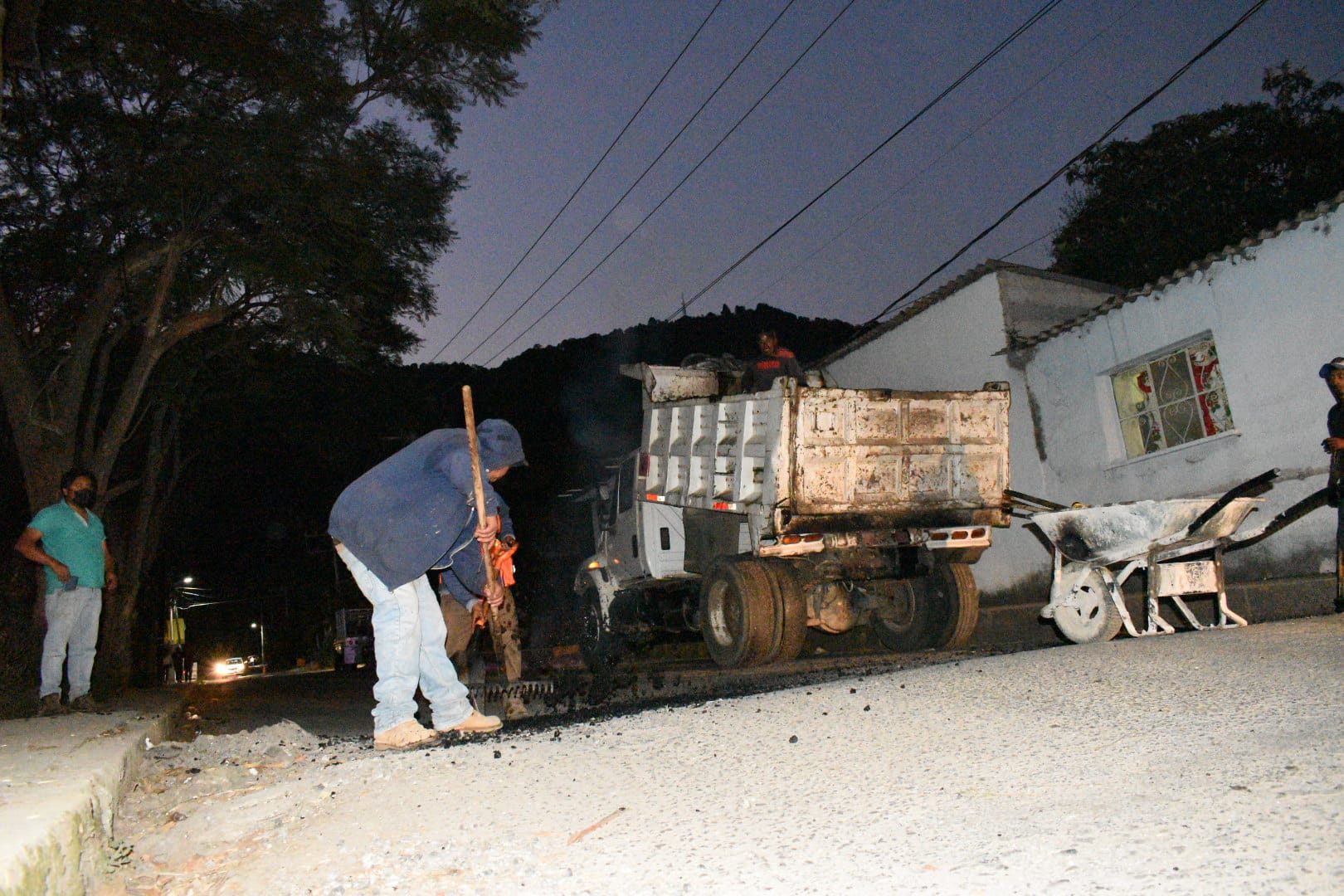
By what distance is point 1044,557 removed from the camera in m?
12.2

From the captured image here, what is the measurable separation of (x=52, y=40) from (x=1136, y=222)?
19028 millimetres

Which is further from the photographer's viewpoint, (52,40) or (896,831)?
(52,40)

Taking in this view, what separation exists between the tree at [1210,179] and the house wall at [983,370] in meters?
6.93

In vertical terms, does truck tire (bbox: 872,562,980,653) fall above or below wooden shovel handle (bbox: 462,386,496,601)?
below

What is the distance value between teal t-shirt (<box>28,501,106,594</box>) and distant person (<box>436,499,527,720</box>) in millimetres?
2744

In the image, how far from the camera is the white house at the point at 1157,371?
9055 mm

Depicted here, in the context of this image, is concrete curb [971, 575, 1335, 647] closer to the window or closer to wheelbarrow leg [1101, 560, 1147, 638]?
wheelbarrow leg [1101, 560, 1147, 638]

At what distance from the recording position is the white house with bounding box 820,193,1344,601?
905 cm

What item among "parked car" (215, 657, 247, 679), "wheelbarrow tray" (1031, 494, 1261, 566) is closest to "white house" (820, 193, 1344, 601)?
"wheelbarrow tray" (1031, 494, 1261, 566)

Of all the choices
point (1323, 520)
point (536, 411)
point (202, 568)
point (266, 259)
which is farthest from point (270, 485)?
point (1323, 520)

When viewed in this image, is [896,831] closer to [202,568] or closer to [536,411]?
[536,411]

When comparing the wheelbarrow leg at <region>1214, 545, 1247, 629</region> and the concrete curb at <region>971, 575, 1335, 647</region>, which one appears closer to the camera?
the wheelbarrow leg at <region>1214, 545, 1247, 629</region>

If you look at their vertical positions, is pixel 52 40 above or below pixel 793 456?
above

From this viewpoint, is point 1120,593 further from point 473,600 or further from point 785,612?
point 473,600
